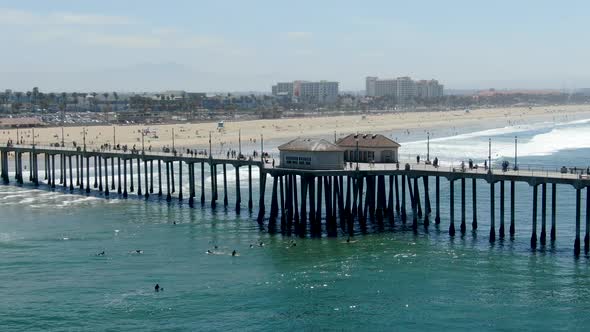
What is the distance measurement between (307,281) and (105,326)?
11.6 metres

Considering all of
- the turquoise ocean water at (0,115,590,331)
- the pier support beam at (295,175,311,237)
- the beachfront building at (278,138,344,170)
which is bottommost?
the turquoise ocean water at (0,115,590,331)

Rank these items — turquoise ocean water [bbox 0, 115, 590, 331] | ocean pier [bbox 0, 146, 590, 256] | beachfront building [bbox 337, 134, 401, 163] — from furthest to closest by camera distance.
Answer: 1. beachfront building [bbox 337, 134, 401, 163]
2. ocean pier [bbox 0, 146, 590, 256]
3. turquoise ocean water [bbox 0, 115, 590, 331]

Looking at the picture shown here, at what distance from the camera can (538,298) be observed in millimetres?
44438

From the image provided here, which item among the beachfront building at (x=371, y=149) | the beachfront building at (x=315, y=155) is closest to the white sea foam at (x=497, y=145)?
the beachfront building at (x=371, y=149)

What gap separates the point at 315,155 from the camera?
61.8 meters

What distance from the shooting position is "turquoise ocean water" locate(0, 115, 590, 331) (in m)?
41.7

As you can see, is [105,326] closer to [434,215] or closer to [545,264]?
[545,264]

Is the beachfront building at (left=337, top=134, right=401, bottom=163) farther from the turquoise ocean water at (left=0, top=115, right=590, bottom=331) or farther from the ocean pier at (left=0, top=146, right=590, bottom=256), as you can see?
the turquoise ocean water at (left=0, top=115, right=590, bottom=331)

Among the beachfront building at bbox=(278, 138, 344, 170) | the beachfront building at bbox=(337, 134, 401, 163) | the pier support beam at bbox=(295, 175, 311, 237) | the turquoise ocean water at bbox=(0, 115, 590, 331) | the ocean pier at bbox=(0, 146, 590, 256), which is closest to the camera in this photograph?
the turquoise ocean water at bbox=(0, 115, 590, 331)

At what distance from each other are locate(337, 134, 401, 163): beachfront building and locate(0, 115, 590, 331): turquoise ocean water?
5.33 meters

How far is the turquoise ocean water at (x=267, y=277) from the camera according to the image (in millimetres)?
41656

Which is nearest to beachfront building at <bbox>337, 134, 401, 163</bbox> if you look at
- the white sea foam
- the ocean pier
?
the ocean pier

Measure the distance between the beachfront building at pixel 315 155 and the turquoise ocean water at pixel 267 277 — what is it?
5.34 metres

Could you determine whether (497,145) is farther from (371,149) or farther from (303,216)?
(303,216)
